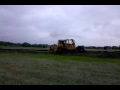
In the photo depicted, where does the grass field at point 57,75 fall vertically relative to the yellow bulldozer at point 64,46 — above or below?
below

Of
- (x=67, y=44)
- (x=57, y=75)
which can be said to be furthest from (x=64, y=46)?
(x=57, y=75)

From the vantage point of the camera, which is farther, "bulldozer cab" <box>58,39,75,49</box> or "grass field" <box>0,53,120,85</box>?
"bulldozer cab" <box>58,39,75,49</box>

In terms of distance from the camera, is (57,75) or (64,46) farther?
(64,46)

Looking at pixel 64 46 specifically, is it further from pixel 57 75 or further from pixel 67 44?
pixel 57 75

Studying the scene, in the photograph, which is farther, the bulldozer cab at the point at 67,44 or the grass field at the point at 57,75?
the bulldozer cab at the point at 67,44

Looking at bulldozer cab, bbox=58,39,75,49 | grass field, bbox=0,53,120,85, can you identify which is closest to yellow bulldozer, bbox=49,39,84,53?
bulldozer cab, bbox=58,39,75,49

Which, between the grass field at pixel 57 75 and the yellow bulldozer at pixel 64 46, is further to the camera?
the yellow bulldozer at pixel 64 46

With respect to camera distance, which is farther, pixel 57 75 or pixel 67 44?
pixel 67 44

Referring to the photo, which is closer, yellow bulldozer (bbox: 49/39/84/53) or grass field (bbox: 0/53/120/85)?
grass field (bbox: 0/53/120/85)

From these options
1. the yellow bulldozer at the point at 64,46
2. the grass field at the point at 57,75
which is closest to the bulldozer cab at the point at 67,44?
the yellow bulldozer at the point at 64,46

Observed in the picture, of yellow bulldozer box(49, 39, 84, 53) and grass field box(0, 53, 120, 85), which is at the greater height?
yellow bulldozer box(49, 39, 84, 53)

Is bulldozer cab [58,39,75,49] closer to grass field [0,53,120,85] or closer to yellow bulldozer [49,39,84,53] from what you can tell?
yellow bulldozer [49,39,84,53]

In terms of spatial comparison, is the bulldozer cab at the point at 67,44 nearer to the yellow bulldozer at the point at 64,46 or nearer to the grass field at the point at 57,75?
the yellow bulldozer at the point at 64,46
